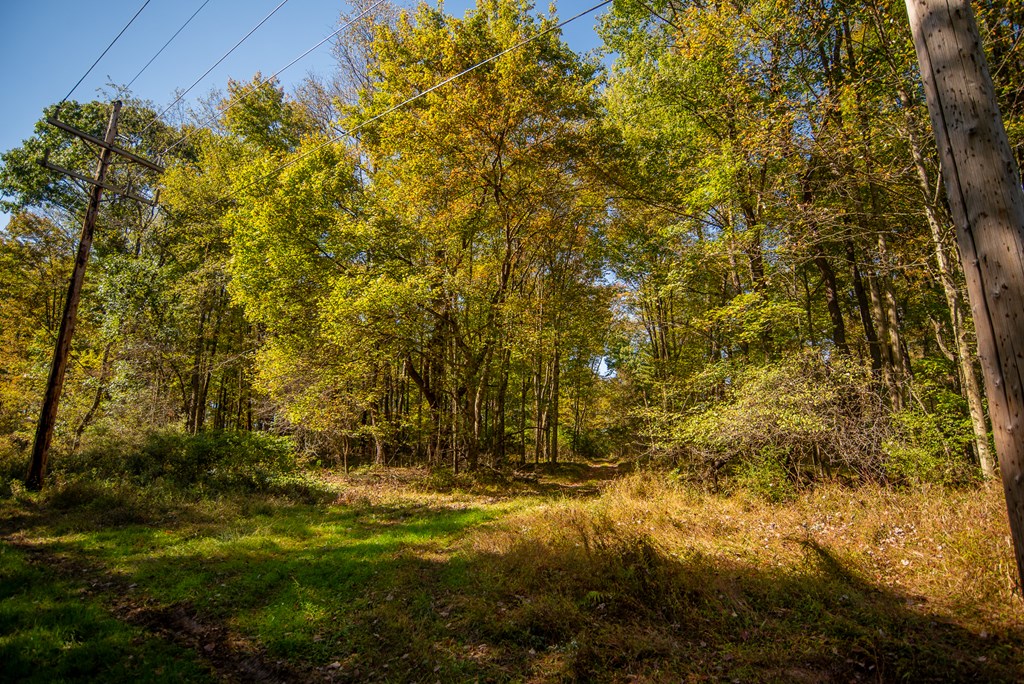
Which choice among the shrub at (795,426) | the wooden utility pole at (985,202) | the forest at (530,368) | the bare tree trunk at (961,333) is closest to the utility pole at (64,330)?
the forest at (530,368)

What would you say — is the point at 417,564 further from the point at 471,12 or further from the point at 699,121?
the point at 699,121

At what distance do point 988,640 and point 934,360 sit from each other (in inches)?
477

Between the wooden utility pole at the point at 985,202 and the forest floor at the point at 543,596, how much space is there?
279 centimetres

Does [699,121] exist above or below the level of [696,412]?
above

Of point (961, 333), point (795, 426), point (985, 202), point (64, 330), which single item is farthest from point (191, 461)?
point (961, 333)

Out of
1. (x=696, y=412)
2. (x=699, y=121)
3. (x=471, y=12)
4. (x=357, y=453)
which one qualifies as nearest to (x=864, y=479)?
(x=696, y=412)

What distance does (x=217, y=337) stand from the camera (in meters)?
21.8

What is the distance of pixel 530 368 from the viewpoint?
20672mm

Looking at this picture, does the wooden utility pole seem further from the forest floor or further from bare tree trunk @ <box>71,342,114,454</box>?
bare tree trunk @ <box>71,342,114,454</box>

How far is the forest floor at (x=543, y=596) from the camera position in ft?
12.8

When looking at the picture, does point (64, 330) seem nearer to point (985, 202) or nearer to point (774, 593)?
point (774, 593)

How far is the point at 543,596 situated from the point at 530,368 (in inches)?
619

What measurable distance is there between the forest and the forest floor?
0.16 feet

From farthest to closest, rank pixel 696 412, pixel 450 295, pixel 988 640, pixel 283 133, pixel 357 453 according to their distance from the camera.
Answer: pixel 357 453
pixel 283 133
pixel 450 295
pixel 696 412
pixel 988 640
